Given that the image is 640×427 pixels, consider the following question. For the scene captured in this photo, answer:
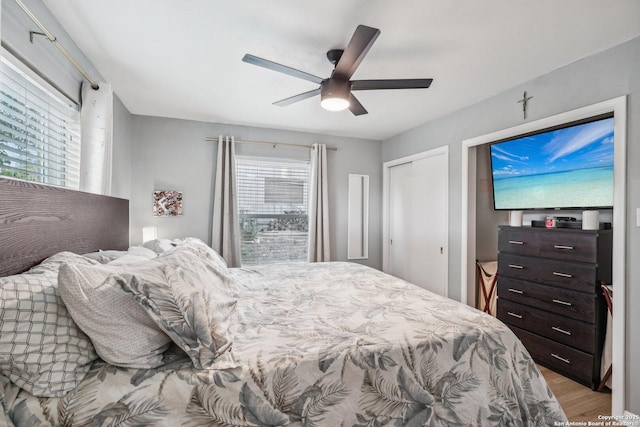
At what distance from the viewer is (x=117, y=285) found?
1.03m

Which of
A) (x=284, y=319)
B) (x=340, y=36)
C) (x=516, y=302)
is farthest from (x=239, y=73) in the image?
(x=516, y=302)

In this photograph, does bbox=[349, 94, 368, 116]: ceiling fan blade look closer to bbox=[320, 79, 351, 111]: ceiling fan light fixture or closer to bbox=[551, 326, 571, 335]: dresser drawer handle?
bbox=[320, 79, 351, 111]: ceiling fan light fixture

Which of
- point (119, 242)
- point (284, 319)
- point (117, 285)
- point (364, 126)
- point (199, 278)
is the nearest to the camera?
point (117, 285)

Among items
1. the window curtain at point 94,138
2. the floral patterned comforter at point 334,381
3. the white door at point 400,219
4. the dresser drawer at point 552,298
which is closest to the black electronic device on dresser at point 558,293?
the dresser drawer at point 552,298

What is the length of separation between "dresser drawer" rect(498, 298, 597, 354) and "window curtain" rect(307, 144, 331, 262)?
223 centimetres

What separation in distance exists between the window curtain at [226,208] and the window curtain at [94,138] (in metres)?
1.57

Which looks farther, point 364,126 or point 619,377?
point 364,126

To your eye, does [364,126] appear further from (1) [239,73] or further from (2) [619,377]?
(2) [619,377]

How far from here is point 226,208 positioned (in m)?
3.80

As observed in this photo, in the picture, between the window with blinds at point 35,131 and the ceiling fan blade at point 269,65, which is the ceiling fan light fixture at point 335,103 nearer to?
the ceiling fan blade at point 269,65

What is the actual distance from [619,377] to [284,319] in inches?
91.8

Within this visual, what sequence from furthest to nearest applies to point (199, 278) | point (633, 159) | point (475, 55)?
point (475, 55) → point (633, 159) → point (199, 278)

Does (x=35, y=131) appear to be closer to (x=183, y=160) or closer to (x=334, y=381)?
(x=183, y=160)

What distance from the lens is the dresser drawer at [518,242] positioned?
2623 millimetres
